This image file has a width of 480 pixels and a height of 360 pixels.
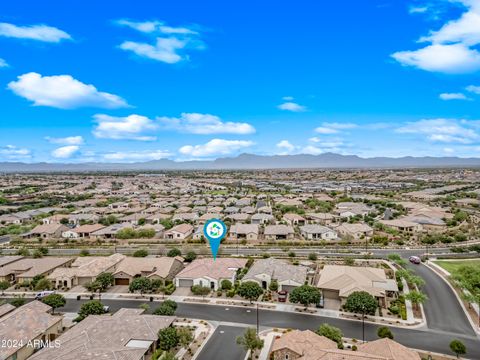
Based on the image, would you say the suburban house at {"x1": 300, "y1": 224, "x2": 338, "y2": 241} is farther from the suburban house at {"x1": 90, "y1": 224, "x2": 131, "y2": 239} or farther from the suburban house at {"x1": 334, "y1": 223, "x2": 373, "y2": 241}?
the suburban house at {"x1": 90, "y1": 224, "x2": 131, "y2": 239}

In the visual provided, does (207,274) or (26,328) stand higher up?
(26,328)

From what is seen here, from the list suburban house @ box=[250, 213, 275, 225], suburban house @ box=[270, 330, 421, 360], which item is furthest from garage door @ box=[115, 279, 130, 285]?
suburban house @ box=[250, 213, 275, 225]

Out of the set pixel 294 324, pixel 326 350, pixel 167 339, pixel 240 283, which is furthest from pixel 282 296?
pixel 167 339

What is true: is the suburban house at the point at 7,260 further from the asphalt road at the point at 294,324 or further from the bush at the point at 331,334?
the bush at the point at 331,334

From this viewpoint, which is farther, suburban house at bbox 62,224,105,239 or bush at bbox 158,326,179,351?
suburban house at bbox 62,224,105,239

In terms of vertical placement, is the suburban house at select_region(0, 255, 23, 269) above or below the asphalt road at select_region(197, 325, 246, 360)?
above

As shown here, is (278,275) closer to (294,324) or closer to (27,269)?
(294,324)

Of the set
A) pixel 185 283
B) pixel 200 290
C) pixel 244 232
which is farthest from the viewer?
pixel 244 232

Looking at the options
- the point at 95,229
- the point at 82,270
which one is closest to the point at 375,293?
the point at 82,270
